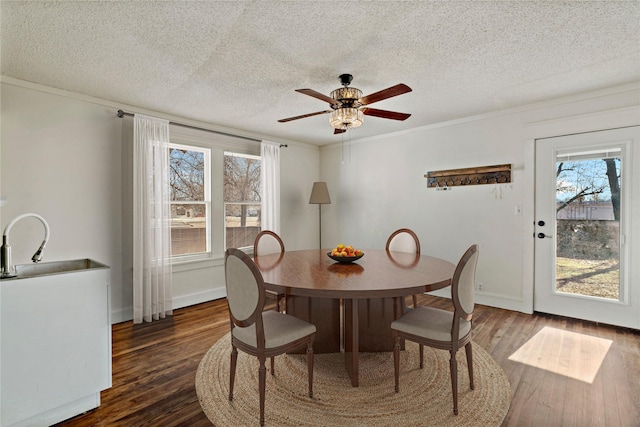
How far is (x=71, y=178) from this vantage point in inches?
123

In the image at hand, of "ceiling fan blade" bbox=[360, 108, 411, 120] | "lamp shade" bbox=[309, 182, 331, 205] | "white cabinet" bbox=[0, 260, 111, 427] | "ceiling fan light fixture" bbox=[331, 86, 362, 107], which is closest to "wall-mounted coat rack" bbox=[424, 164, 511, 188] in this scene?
"lamp shade" bbox=[309, 182, 331, 205]

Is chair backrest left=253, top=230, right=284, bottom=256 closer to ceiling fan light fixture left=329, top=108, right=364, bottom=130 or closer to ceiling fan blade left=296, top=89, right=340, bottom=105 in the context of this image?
ceiling fan light fixture left=329, top=108, right=364, bottom=130

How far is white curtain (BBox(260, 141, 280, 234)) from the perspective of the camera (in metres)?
4.68

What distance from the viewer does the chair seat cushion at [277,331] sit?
182 cm

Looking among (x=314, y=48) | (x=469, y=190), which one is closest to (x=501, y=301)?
(x=469, y=190)

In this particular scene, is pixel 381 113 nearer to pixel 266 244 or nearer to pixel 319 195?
pixel 266 244

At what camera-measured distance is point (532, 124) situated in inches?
138

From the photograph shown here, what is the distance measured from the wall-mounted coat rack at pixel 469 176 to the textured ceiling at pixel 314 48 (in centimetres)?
80

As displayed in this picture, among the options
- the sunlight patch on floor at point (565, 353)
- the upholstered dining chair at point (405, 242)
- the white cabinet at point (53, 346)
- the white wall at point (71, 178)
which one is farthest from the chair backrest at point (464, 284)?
the white wall at point (71, 178)

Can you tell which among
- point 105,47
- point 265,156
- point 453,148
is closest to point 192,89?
point 105,47

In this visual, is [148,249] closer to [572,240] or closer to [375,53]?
[375,53]

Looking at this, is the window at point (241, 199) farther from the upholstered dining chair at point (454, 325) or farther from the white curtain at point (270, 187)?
the upholstered dining chair at point (454, 325)

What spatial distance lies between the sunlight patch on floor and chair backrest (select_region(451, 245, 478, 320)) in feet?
3.45

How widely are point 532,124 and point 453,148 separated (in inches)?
35.4
